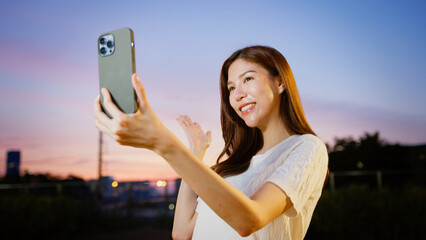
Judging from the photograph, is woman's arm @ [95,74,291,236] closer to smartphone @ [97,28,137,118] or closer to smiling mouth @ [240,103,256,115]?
smartphone @ [97,28,137,118]

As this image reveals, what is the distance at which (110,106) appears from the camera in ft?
3.05

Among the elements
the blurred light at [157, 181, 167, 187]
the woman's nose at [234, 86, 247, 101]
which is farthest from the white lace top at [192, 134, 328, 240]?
the blurred light at [157, 181, 167, 187]

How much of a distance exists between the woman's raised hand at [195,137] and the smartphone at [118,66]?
82 cm

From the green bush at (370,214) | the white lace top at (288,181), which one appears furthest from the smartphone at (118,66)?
the green bush at (370,214)

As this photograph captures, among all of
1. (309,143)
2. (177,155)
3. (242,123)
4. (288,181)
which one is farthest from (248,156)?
(177,155)

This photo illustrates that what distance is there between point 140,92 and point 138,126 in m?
0.09

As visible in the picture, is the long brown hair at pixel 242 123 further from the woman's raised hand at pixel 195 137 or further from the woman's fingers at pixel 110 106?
the woman's fingers at pixel 110 106

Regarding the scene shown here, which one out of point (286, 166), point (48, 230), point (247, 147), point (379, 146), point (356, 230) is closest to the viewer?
point (286, 166)

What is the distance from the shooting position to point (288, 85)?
62.4 inches

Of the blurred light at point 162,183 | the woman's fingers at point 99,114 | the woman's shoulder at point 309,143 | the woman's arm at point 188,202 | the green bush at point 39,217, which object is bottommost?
the blurred light at point 162,183

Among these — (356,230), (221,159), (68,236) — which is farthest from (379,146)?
(221,159)

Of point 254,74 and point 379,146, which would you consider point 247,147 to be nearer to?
point 254,74

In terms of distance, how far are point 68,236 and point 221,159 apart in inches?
327

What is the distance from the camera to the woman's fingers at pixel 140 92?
0.91 meters
